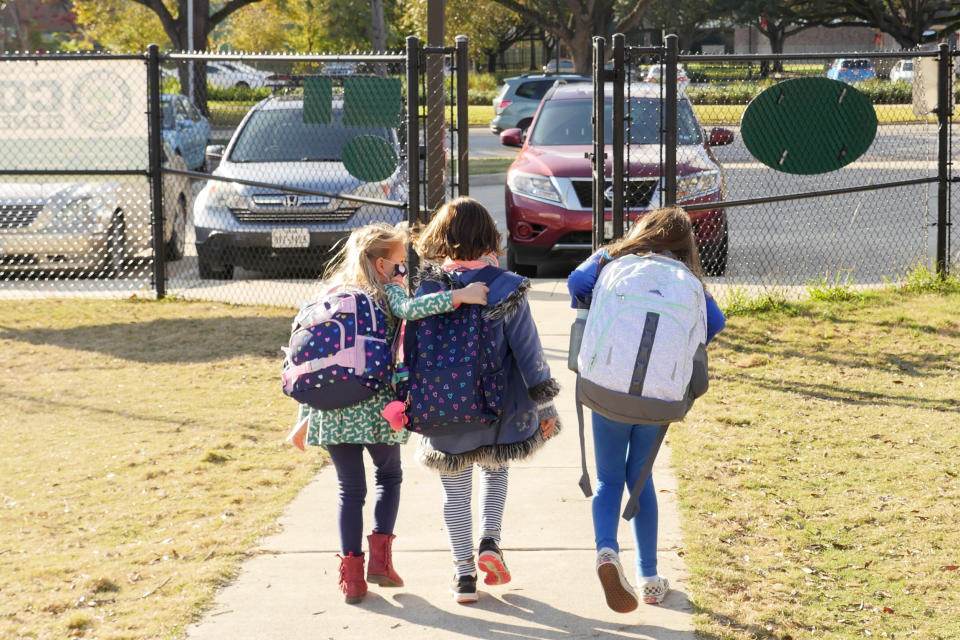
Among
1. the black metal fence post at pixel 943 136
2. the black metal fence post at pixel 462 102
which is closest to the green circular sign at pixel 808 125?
the black metal fence post at pixel 943 136

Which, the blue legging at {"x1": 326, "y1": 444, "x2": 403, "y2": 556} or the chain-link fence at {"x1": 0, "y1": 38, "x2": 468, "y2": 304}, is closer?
the blue legging at {"x1": 326, "y1": 444, "x2": 403, "y2": 556}

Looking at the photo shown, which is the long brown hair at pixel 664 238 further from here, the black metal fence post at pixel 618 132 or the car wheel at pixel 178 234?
the car wheel at pixel 178 234

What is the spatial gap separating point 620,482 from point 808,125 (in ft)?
17.8

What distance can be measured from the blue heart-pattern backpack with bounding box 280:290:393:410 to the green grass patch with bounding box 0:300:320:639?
865mm

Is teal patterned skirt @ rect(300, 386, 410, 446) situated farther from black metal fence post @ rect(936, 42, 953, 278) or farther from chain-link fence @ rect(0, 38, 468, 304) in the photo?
Result: black metal fence post @ rect(936, 42, 953, 278)

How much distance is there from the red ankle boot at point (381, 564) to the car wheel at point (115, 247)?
6.74 m

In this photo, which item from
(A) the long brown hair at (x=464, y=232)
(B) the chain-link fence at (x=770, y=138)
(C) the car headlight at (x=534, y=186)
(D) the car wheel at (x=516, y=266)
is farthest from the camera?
(D) the car wheel at (x=516, y=266)

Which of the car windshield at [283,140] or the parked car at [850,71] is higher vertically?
the parked car at [850,71]

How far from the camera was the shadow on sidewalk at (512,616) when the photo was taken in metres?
3.91

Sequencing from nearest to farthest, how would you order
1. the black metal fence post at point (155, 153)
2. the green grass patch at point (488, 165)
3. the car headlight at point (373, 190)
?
the car headlight at point (373, 190)
the black metal fence post at point (155, 153)
the green grass patch at point (488, 165)

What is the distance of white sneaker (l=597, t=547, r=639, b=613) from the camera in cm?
386

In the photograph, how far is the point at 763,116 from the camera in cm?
862

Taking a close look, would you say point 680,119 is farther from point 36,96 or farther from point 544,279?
point 36,96

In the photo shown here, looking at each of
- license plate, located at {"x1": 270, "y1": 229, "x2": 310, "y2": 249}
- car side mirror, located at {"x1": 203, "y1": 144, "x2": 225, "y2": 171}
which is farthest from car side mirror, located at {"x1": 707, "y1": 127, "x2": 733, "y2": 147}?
car side mirror, located at {"x1": 203, "y1": 144, "x2": 225, "y2": 171}
